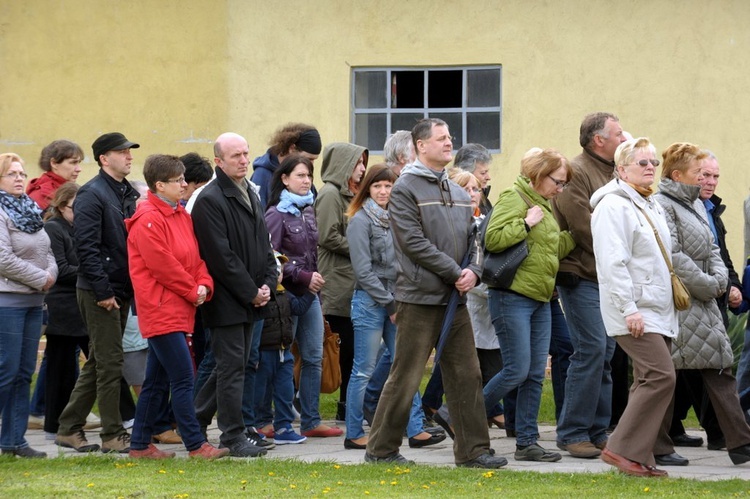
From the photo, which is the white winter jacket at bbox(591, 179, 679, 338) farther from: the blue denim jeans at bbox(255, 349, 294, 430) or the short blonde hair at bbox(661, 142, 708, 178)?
the blue denim jeans at bbox(255, 349, 294, 430)

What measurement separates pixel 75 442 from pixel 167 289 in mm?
1511

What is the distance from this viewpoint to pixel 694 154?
9008 mm

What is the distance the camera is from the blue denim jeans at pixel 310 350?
1016cm

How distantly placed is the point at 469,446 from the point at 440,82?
276 inches

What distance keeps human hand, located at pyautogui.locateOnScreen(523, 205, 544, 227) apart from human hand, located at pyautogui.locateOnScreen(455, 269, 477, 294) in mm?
699

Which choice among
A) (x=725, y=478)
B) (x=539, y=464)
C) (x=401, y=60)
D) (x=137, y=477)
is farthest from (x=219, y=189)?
(x=401, y=60)

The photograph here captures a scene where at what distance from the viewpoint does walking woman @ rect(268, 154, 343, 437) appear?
9.91m

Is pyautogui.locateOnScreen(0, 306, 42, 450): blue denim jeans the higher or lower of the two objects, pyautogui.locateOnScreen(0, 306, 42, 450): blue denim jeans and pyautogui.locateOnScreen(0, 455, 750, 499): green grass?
the higher

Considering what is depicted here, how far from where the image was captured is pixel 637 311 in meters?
8.02

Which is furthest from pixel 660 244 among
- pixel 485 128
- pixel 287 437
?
pixel 485 128

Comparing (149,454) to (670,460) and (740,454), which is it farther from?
(740,454)

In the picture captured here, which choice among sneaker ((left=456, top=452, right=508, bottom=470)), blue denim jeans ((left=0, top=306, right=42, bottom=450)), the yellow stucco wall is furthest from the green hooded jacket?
the yellow stucco wall

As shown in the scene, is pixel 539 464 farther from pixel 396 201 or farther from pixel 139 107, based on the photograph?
pixel 139 107

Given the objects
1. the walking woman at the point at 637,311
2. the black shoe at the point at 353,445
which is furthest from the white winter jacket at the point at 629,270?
the black shoe at the point at 353,445
